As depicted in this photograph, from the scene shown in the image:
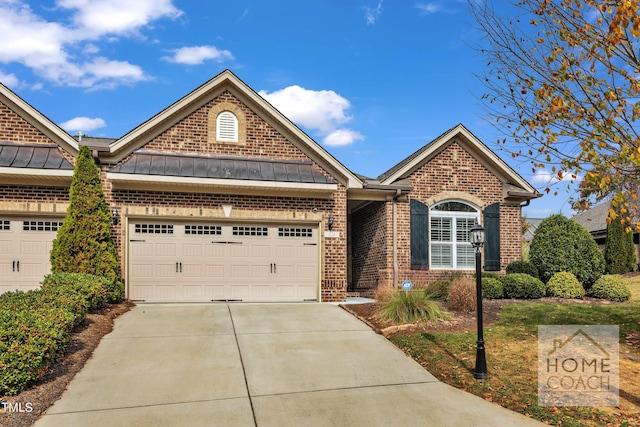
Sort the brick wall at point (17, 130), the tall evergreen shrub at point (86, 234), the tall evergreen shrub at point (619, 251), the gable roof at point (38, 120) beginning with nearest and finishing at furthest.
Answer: the tall evergreen shrub at point (86, 234)
the gable roof at point (38, 120)
the brick wall at point (17, 130)
the tall evergreen shrub at point (619, 251)

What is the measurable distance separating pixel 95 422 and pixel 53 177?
8492 millimetres

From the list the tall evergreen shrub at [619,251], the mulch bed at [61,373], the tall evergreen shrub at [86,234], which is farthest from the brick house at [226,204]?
the tall evergreen shrub at [619,251]

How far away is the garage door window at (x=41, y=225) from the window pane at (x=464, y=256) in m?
11.3

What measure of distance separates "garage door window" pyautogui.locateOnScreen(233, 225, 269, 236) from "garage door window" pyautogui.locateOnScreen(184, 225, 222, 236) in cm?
46

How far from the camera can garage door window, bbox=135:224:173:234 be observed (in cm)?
1272

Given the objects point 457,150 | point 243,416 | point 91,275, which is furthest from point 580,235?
point 91,275

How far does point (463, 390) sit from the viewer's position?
258 inches

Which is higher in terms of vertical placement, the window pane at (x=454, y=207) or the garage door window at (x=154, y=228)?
the window pane at (x=454, y=207)

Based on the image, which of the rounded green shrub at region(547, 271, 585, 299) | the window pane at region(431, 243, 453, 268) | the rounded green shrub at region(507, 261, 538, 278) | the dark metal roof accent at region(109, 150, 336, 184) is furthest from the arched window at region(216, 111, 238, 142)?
the rounded green shrub at region(547, 271, 585, 299)

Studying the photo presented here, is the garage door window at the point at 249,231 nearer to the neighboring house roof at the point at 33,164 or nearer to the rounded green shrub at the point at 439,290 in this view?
the neighboring house roof at the point at 33,164

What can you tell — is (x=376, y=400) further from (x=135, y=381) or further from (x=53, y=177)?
(x=53, y=177)

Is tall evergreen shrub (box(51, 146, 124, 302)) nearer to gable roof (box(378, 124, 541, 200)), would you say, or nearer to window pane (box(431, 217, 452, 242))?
gable roof (box(378, 124, 541, 200))

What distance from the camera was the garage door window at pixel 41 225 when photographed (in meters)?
12.4

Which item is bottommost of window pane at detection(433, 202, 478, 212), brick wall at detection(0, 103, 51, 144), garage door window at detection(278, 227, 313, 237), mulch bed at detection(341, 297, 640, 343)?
mulch bed at detection(341, 297, 640, 343)
